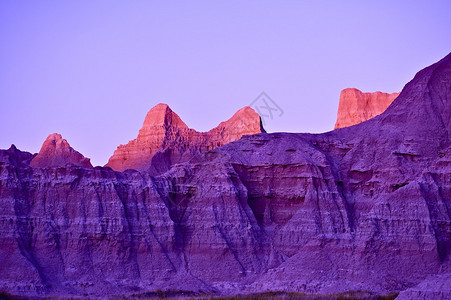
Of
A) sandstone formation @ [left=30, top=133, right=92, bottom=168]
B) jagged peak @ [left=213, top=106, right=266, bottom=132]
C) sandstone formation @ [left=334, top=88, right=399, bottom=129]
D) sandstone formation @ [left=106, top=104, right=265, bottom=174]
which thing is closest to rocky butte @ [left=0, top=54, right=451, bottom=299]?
sandstone formation @ [left=30, top=133, right=92, bottom=168]

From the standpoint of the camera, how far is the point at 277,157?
10169cm

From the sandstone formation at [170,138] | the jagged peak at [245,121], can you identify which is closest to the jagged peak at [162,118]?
the sandstone formation at [170,138]

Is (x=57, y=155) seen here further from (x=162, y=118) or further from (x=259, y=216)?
(x=259, y=216)

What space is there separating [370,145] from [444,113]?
873cm

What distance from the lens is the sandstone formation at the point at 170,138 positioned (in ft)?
481

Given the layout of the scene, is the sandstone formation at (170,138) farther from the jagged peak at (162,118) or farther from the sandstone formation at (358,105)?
the sandstone formation at (358,105)

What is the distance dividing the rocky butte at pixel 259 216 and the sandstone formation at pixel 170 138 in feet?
137

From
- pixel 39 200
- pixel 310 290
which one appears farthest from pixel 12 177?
pixel 310 290

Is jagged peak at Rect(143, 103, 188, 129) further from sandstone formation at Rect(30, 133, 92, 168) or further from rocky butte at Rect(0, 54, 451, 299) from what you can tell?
rocky butte at Rect(0, 54, 451, 299)

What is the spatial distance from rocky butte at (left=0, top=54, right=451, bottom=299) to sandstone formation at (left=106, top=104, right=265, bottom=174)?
41.7 metres

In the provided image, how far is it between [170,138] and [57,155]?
21.0 metres

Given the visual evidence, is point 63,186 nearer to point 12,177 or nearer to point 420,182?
point 12,177

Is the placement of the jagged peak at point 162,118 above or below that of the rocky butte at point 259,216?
above

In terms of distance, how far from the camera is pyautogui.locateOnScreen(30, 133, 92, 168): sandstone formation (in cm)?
13600
